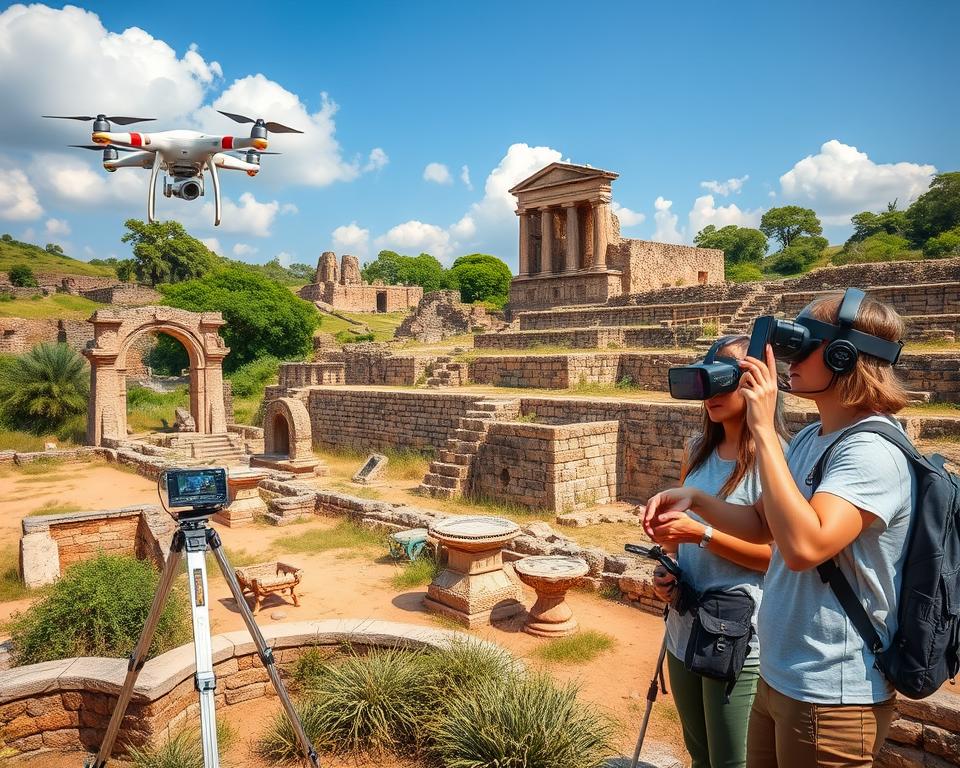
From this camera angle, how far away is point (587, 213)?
3406 cm

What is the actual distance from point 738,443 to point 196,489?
252cm

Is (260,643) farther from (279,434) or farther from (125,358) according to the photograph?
(125,358)

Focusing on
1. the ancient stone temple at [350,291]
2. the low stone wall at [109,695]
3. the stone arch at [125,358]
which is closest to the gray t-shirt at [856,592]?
the low stone wall at [109,695]

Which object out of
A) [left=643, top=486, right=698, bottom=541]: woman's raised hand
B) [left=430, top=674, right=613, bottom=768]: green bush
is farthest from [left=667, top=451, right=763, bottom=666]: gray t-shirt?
[left=430, top=674, right=613, bottom=768]: green bush

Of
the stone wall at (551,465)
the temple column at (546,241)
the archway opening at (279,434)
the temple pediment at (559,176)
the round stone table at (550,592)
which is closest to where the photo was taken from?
the round stone table at (550,592)

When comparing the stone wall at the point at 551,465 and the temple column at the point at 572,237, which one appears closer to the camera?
the stone wall at the point at 551,465

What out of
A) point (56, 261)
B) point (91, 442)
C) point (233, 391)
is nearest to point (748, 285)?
point (91, 442)

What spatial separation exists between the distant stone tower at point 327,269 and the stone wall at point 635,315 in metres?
39.6

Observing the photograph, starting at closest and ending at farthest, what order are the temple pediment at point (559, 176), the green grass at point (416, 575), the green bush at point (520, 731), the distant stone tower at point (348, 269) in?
the green bush at point (520, 731)
the green grass at point (416, 575)
the temple pediment at point (559, 176)
the distant stone tower at point (348, 269)

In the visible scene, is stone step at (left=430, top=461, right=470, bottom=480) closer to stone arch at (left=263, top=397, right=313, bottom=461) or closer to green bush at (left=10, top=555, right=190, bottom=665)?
stone arch at (left=263, top=397, right=313, bottom=461)

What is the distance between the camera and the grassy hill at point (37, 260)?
62.9 meters

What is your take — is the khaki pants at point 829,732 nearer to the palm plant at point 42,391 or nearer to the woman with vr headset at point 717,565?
the woman with vr headset at point 717,565

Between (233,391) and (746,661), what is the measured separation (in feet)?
112

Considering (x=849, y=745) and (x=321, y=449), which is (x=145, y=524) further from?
(x=321, y=449)
